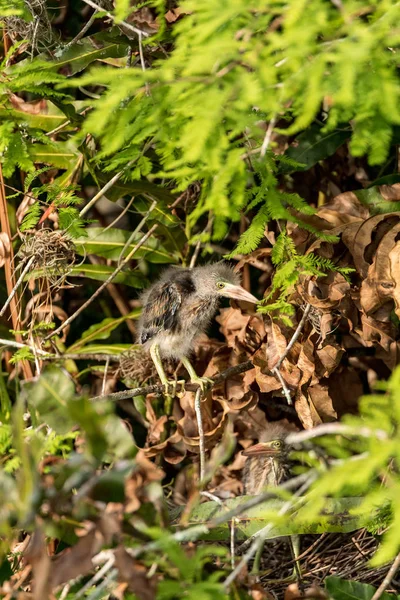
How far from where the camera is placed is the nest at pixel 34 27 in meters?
2.69

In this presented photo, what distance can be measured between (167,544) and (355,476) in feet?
1.29

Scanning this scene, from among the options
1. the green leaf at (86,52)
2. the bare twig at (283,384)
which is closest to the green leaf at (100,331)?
the bare twig at (283,384)

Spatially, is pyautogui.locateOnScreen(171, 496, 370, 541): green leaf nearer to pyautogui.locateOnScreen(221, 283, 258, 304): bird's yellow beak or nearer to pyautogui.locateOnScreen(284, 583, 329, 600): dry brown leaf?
pyautogui.locateOnScreen(284, 583, 329, 600): dry brown leaf

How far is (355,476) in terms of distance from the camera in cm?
148

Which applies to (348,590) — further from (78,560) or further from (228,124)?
(228,124)

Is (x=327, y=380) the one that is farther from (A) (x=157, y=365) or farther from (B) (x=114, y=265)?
(B) (x=114, y=265)

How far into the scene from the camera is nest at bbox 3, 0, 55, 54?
269 centimetres

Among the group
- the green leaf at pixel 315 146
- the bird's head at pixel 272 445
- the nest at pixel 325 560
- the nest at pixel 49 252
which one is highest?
the nest at pixel 49 252

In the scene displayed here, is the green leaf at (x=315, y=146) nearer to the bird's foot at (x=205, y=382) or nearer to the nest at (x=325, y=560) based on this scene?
the bird's foot at (x=205, y=382)

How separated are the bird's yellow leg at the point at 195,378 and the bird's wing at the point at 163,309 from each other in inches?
6.3

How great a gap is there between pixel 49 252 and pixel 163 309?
0.56 metres

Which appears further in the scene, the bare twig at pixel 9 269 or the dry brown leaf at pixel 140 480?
the bare twig at pixel 9 269

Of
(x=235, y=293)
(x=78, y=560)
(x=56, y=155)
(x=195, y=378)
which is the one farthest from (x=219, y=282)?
(x=78, y=560)

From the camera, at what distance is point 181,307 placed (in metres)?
3.15
